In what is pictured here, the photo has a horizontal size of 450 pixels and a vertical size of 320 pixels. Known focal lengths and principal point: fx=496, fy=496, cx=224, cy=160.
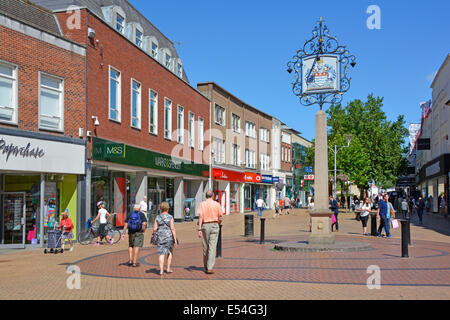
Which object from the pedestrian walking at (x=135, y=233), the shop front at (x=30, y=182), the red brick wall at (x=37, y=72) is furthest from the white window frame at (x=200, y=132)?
the pedestrian walking at (x=135, y=233)

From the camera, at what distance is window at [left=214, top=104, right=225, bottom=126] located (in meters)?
41.8

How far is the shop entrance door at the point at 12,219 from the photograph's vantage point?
17.2 meters

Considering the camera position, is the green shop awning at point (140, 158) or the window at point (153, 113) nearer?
the green shop awning at point (140, 158)

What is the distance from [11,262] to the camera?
13.6 m

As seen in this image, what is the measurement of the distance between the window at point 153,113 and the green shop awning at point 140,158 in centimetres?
145

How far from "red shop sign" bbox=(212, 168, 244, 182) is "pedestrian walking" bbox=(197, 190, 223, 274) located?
28004 mm

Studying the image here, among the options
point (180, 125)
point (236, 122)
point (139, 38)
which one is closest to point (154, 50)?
point (139, 38)

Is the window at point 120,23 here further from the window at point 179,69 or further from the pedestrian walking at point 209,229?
the pedestrian walking at point 209,229

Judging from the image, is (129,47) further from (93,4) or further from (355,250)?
(355,250)

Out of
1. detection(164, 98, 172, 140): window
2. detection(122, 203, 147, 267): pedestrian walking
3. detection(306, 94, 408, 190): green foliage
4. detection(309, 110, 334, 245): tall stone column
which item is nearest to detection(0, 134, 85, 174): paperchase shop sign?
detection(122, 203, 147, 267): pedestrian walking

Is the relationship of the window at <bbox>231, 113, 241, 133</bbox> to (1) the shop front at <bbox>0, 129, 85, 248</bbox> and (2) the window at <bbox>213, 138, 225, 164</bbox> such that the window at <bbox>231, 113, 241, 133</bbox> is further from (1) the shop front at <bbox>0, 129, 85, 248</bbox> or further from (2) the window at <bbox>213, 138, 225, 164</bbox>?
(1) the shop front at <bbox>0, 129, 85, 248</bbox>

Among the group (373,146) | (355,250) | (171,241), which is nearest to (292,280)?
(171,241)

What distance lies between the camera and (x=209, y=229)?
10.9 metres
